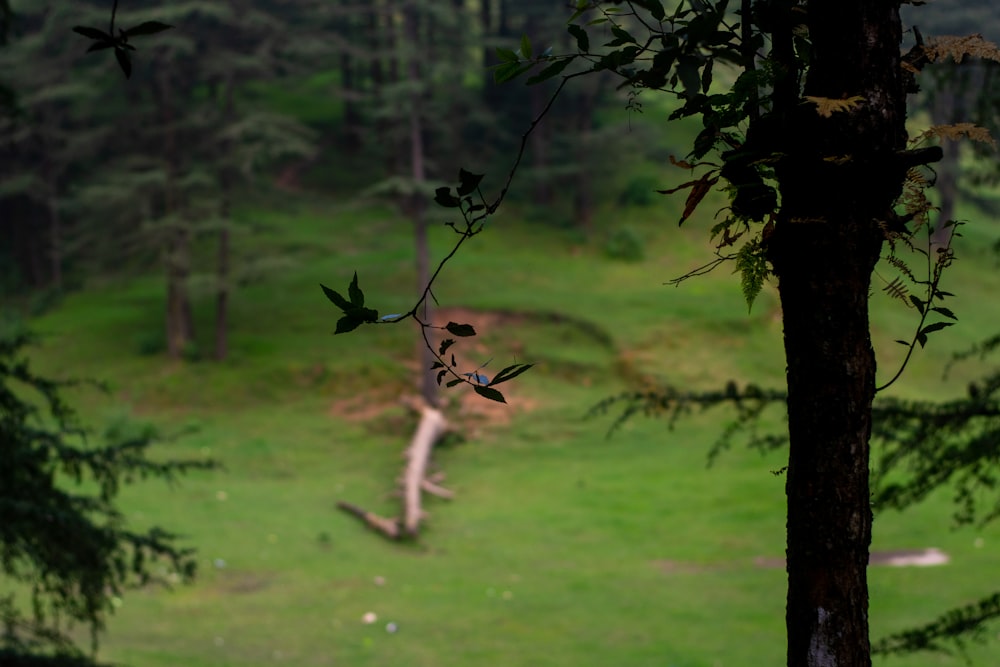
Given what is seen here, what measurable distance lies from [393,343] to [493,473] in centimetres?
654

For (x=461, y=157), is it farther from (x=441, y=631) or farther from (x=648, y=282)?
(x=441, y=631)

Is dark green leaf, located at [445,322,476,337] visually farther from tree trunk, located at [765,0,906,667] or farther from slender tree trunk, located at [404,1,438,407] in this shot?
slender tree trunk, located at [404,1,438,407]

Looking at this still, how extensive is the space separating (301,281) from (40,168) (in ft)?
26.2

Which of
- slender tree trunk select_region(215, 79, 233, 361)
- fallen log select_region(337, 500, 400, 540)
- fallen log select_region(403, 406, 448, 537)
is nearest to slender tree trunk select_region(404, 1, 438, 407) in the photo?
fallen log select_region(403, 406, 448, 537)

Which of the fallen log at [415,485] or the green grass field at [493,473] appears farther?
the fallen log at [415,485]

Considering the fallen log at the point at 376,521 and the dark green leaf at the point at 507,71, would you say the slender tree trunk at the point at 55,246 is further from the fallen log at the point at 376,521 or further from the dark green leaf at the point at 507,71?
the dark green leaf at the point at 507,71

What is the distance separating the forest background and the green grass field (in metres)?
0.07

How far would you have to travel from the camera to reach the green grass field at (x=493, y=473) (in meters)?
11.9

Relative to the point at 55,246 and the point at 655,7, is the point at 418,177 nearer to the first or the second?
the point at 55,246

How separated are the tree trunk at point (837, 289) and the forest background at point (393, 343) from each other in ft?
14.7

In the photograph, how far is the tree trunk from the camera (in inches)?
76.2

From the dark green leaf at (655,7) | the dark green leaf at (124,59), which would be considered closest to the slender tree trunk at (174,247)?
the dark green leaf at (124,59)

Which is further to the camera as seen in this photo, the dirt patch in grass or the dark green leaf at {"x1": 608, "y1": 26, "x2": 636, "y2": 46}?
the dirt patch in grass

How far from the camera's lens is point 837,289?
1938 mm
